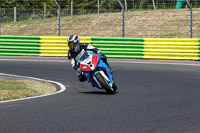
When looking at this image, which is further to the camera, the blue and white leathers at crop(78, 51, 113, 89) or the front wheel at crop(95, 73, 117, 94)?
→ the blue and white leathers at crop(78, 51, 113, 89)

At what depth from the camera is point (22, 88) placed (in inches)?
460

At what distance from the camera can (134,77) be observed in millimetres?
14016

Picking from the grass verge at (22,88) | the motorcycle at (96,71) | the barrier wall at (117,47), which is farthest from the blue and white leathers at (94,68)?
the barrier wall at (117,47)

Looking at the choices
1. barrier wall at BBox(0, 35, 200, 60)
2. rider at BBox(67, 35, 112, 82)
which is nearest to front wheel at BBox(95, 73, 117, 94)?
rider at BBox(67, 35, 112, 82)

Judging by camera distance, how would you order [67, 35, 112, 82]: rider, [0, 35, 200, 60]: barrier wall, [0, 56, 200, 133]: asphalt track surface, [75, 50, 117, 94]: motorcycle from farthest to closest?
[0, 35, 200, 60]: barrier wall, [67, 35, 112, 82]: rider, [75, 50, 117, 94]: motorcycle, [0, 56, 200, 133]: asphalt track surface

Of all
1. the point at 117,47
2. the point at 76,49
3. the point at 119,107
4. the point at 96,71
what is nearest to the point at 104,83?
the point at 96,71

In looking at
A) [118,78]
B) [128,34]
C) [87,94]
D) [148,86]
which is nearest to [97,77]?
[87,94]

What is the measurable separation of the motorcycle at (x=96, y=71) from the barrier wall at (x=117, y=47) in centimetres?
894

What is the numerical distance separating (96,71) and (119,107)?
2045 millimetres

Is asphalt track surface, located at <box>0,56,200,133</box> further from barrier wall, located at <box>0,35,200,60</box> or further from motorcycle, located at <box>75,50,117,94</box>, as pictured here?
barrier wall, located at <box>0,35,200,60</box>

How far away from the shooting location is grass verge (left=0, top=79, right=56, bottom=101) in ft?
34.6

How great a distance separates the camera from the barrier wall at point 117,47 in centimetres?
1941

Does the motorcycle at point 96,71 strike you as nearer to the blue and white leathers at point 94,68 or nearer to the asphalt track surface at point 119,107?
the blue and white leathers at point 94,68

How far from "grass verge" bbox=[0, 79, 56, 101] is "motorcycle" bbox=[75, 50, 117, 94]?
1.06 metres
